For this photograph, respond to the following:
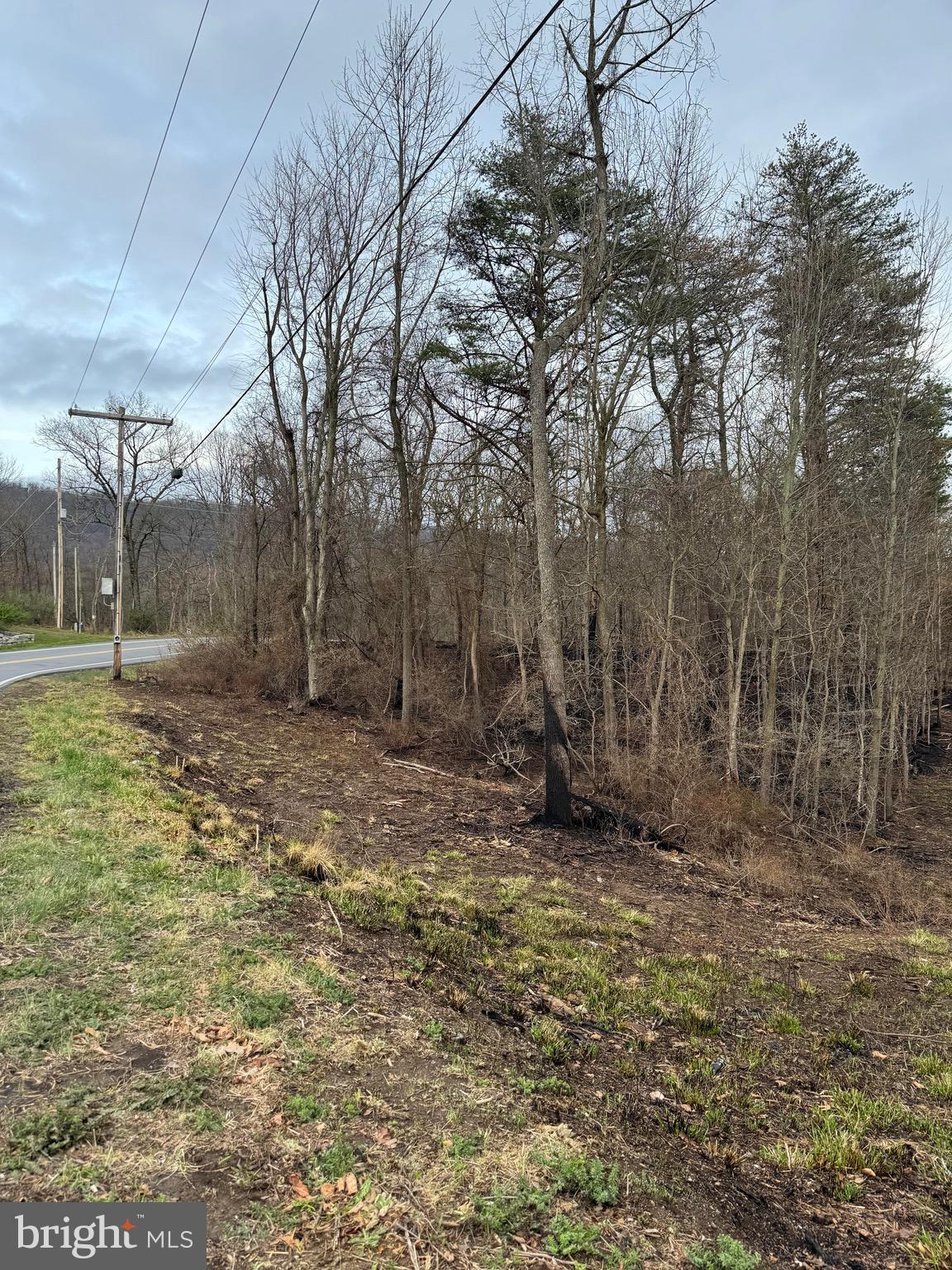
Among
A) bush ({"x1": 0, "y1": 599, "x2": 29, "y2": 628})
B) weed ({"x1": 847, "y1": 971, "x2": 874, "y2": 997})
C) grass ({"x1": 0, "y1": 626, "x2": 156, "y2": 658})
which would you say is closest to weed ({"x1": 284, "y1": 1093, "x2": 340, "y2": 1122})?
weed ({"x1": 847, "y1": 971, "x2": 874, "y2": 997})

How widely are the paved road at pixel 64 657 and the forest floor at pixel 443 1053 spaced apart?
1204cm

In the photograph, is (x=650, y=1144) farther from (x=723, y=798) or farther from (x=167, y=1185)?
(x=723, y=798)

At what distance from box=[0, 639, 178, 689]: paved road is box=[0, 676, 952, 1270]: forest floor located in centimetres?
1204

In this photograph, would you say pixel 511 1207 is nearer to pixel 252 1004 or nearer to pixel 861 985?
pixel 252 1004

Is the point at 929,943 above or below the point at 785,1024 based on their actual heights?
below

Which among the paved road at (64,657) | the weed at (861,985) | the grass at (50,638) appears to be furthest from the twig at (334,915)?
the grass at (50,638)

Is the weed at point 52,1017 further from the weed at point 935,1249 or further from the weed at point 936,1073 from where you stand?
the weed at point 936,1073

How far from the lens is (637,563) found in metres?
16.5

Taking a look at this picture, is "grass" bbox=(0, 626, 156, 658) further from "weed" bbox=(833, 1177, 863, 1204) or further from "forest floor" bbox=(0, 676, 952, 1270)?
"weed" bbox=(833, 1177, 863, 1204)

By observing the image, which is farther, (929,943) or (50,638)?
(50,638)

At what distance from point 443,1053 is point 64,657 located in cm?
2282

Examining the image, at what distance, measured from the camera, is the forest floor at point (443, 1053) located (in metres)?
2.34

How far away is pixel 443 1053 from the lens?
10.9 ft

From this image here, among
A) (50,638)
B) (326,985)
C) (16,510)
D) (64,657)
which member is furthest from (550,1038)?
(16,510)
